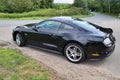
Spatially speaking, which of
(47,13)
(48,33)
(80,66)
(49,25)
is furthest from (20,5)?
(80,66)

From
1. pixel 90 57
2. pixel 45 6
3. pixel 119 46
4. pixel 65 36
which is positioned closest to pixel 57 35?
pixel 65 36

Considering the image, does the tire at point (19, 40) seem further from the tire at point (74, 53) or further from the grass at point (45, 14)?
the grass at point (45, 14)

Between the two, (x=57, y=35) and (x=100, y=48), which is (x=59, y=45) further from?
(x=100, y=48)

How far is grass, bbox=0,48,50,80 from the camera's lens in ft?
17.3

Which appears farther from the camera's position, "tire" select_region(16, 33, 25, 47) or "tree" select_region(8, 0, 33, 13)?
"tree" select_region(8, 0, 33, 13)

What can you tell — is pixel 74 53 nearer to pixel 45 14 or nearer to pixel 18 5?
pixel 45 14

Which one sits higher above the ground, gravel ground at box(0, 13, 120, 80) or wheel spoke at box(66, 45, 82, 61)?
wheel spoke at box(66, 45, 82, 61)

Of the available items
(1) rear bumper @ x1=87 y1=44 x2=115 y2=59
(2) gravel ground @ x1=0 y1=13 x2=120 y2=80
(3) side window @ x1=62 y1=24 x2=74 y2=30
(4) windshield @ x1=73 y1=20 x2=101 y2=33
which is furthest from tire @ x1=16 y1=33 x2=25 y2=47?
(1) rear bumper @ x1=87 y1=44 x2=115 y2=59

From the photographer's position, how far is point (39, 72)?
5578 millimetres

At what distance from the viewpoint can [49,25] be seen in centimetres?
727

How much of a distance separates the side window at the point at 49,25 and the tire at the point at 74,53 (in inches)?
33.4

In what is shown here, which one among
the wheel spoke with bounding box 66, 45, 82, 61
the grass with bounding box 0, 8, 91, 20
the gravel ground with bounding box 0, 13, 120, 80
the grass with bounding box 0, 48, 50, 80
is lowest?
the grass with bounding box 0, 8, 91, 20

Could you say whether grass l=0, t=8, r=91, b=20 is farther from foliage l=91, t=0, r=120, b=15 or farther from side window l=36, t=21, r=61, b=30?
side window l=36, t=21, r=61, b=30

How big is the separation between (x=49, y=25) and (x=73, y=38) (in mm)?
1216
